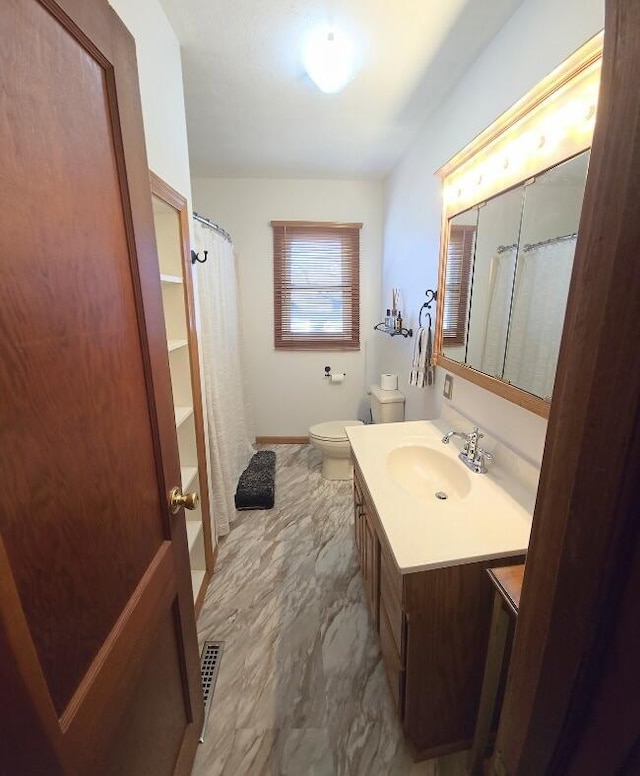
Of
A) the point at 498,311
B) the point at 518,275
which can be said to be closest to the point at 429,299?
the point at 498,311

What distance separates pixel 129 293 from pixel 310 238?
2.71 m

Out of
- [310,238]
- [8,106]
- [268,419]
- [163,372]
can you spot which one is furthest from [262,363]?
[8,106]

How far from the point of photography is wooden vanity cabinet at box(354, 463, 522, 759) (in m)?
0.97

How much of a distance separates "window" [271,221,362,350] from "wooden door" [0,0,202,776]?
242 centimetres

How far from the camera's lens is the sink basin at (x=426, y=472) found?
143 centimetres

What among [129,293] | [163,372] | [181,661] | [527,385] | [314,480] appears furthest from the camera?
[314,480]

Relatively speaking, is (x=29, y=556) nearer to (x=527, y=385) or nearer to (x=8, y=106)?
(x=8, y=106)

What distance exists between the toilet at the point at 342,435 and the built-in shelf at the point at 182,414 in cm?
118

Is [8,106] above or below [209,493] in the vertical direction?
above

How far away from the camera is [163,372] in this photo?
912 mm

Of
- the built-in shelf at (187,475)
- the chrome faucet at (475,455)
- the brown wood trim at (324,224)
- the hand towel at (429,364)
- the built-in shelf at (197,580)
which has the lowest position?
the built-in shelf at (197,580)

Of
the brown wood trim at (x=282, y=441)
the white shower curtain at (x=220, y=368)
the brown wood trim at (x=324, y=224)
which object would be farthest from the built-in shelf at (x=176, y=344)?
the brown wood trim at (x=282, y=441)

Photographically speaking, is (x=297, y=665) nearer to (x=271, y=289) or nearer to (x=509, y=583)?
(x=509, y=583)

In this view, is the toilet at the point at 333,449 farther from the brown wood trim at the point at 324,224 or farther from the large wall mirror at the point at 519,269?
the brown wood trim at the point at 324,224
